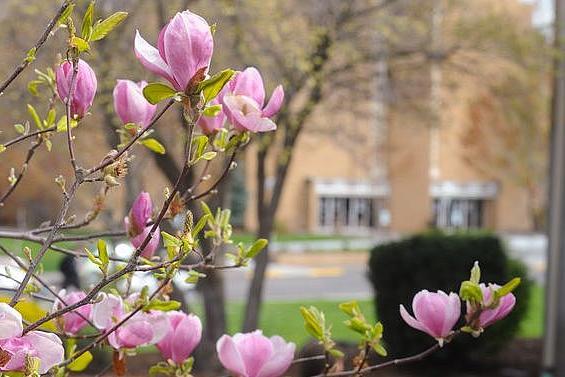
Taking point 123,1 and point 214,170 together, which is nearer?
point 123,1

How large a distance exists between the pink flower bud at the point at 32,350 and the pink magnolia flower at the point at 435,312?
0.41 m

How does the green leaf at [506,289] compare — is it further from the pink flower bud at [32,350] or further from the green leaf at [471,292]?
the pink flower bud at [32,350]

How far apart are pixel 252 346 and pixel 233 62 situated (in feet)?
17.4

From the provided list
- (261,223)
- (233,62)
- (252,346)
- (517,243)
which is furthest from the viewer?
(517,243)

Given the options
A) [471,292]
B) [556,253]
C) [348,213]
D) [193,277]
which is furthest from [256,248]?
[348,213]

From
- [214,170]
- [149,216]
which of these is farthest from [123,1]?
[149,216]

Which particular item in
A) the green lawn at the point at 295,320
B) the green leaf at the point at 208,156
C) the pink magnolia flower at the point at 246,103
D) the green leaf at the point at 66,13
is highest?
the green leaf at the point at 66,13

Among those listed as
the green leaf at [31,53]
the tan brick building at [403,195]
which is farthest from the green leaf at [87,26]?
the tan brick building at [403,195]

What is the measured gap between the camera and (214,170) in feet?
25.1

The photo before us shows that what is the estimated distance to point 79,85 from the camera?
3.45 feet

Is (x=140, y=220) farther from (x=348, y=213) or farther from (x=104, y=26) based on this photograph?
(x=348, y=213)

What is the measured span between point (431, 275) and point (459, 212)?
2767cm

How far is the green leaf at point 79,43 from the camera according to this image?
94cm

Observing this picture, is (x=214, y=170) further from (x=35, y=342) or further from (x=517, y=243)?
(x=517, y=243)
